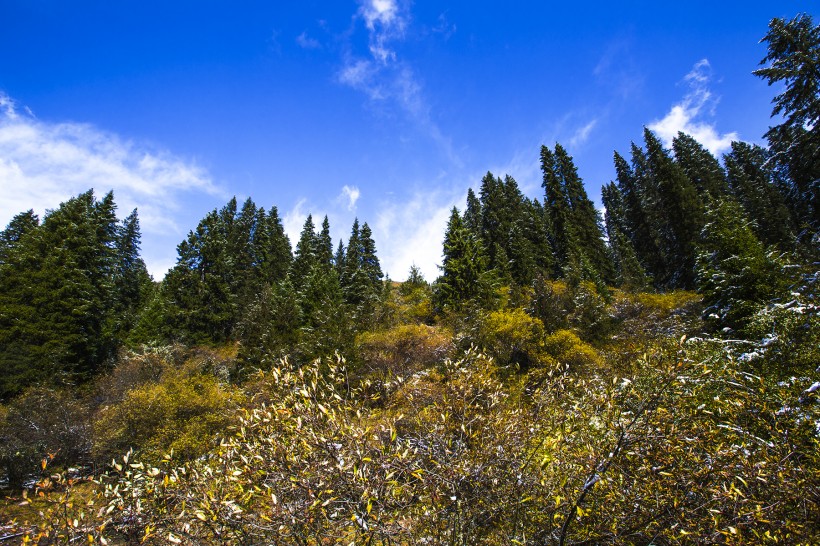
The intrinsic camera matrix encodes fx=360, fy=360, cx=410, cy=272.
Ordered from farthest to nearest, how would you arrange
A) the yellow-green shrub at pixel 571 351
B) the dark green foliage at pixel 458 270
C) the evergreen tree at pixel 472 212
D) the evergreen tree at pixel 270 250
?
1. the evergreen tree at pixel 472 212
2. the evergreen tree at pixel 270 250
3. the dark green foliage at pixel 458 270
4. the yellow-green shrub at pixel 571 351

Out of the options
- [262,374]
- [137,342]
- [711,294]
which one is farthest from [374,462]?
[137,342]

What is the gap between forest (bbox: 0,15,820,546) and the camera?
402cm

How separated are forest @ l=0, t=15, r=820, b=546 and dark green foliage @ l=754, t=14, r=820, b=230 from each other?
113mm

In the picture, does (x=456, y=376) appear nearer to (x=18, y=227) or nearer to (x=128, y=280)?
(x=128, y=280)

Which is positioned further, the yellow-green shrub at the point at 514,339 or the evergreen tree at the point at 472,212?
the evergreen tree at the point at 472,212

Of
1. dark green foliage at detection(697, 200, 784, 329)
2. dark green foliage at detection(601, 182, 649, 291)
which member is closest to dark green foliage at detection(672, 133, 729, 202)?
dark green foliage at detection(601, 182, 649, 291)

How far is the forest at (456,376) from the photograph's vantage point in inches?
158

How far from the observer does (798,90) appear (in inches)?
734

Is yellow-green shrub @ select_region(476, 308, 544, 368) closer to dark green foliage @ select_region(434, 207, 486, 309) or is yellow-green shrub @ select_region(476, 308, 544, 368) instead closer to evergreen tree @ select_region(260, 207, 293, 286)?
dark green foliage @ select_region(434, 207, 486, 309)

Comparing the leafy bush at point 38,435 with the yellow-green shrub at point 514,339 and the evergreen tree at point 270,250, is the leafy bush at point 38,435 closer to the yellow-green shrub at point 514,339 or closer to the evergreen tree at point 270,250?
the yellow-green shrub at point 514,339

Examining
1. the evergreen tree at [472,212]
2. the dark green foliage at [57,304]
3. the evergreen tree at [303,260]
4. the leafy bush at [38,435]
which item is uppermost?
the evergreen tree at [472,212]

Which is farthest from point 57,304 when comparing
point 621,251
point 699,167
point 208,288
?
point 699,167

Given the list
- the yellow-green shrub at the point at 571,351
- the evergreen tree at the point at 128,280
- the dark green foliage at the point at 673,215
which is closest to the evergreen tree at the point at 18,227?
the evergreen tree at the point at 128,280

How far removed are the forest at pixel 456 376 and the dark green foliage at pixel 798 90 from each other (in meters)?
0.11
